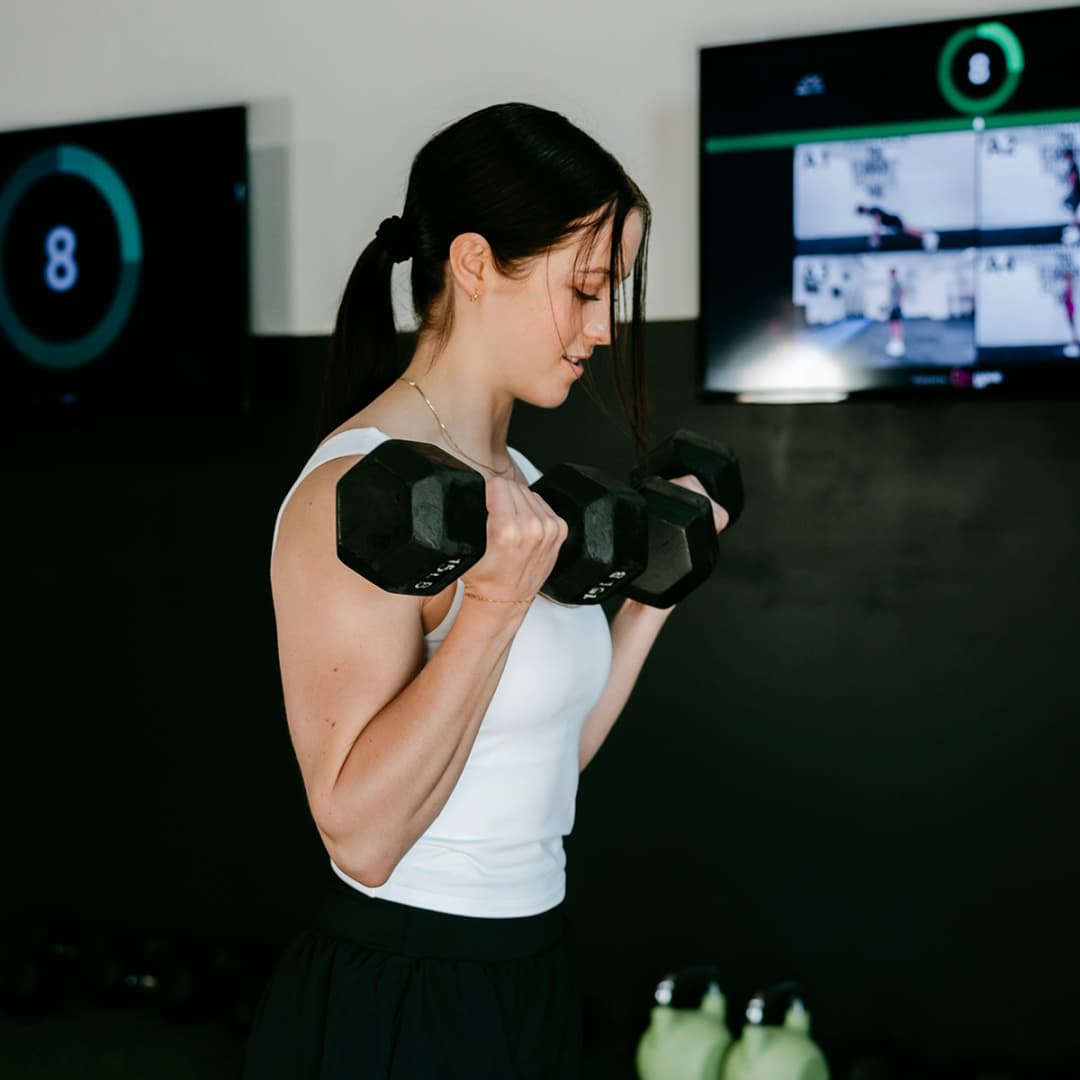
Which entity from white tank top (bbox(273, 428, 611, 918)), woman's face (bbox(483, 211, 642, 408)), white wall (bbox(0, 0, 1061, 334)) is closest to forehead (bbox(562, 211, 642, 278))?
woman's face (bbox(483, 211, 642, 408))

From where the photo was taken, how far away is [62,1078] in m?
2.17

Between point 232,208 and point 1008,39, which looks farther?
point 232,208

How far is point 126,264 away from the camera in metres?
2.45

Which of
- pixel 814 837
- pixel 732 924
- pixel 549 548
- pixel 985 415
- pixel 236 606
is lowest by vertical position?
pixel 732 924

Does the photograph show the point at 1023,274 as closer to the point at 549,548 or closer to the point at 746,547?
the point at 746,547

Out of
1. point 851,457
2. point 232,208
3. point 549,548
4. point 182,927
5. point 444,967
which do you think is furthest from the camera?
point 182,927

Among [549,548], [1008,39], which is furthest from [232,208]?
[549,548]

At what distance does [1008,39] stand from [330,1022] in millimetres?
1756

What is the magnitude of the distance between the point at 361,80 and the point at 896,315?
1.12 m

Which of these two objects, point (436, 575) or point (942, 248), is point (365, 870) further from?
point (942, 248)

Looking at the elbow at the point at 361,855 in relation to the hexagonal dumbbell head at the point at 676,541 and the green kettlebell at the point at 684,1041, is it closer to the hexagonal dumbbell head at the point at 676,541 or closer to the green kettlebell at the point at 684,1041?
the hexagonal dumbbell head at the point at 676,541

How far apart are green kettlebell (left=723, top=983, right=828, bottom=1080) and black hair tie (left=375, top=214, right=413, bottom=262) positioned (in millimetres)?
1331

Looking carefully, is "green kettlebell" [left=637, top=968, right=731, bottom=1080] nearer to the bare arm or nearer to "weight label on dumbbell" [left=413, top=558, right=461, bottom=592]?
the bare arm

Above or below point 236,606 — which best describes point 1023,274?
above
